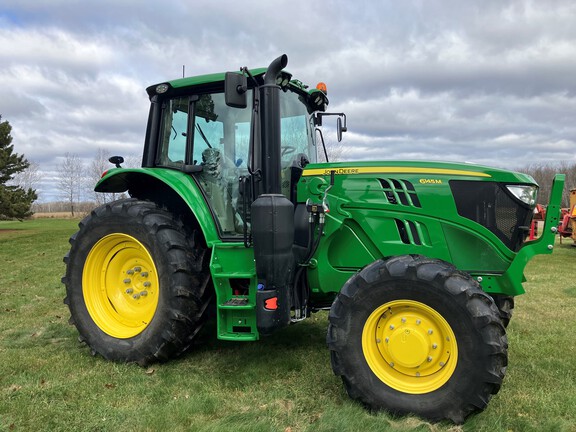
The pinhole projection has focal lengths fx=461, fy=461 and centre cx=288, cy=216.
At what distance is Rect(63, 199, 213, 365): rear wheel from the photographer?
3.87 m

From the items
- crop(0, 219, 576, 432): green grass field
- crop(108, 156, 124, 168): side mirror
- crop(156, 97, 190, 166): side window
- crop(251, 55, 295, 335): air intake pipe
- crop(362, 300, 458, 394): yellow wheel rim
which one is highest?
crop(156, 97, 190, 166): side window

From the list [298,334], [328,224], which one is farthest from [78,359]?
[328,224]

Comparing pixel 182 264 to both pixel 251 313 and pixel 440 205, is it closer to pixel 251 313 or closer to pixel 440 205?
pixel 251 313

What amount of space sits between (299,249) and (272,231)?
47 centimetres

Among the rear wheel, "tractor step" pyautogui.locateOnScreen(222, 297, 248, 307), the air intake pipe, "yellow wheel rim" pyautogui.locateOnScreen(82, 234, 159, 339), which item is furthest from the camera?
"yellow wheel rim" pyautogui.locateOnScreen(82, 234, 159, 339)

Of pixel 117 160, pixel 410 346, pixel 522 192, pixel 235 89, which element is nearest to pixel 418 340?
pixel 410 346

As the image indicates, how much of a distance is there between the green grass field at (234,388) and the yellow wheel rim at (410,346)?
0.26m

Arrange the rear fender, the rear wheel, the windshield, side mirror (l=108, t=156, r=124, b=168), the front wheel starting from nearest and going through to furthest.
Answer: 1. the front wheel
2. the rear wheel
3. the rear fender
4. the windshield
5. side mirror (l=108, t=156, r=124, b=168)

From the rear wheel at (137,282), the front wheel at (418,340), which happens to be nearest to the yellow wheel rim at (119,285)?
the rear wheel at (137,282)

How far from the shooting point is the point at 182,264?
12.7ft

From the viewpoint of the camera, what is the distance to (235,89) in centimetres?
338

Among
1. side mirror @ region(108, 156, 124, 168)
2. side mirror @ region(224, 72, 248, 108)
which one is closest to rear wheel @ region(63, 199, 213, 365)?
side mirror @ region(108, 156, 124, 168)

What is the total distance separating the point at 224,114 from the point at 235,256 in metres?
1.29

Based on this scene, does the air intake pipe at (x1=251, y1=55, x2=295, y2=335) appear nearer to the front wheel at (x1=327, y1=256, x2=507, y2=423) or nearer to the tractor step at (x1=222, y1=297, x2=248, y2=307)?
the tractor step at (x1=222, y1=297, x2=248, y2=307)
